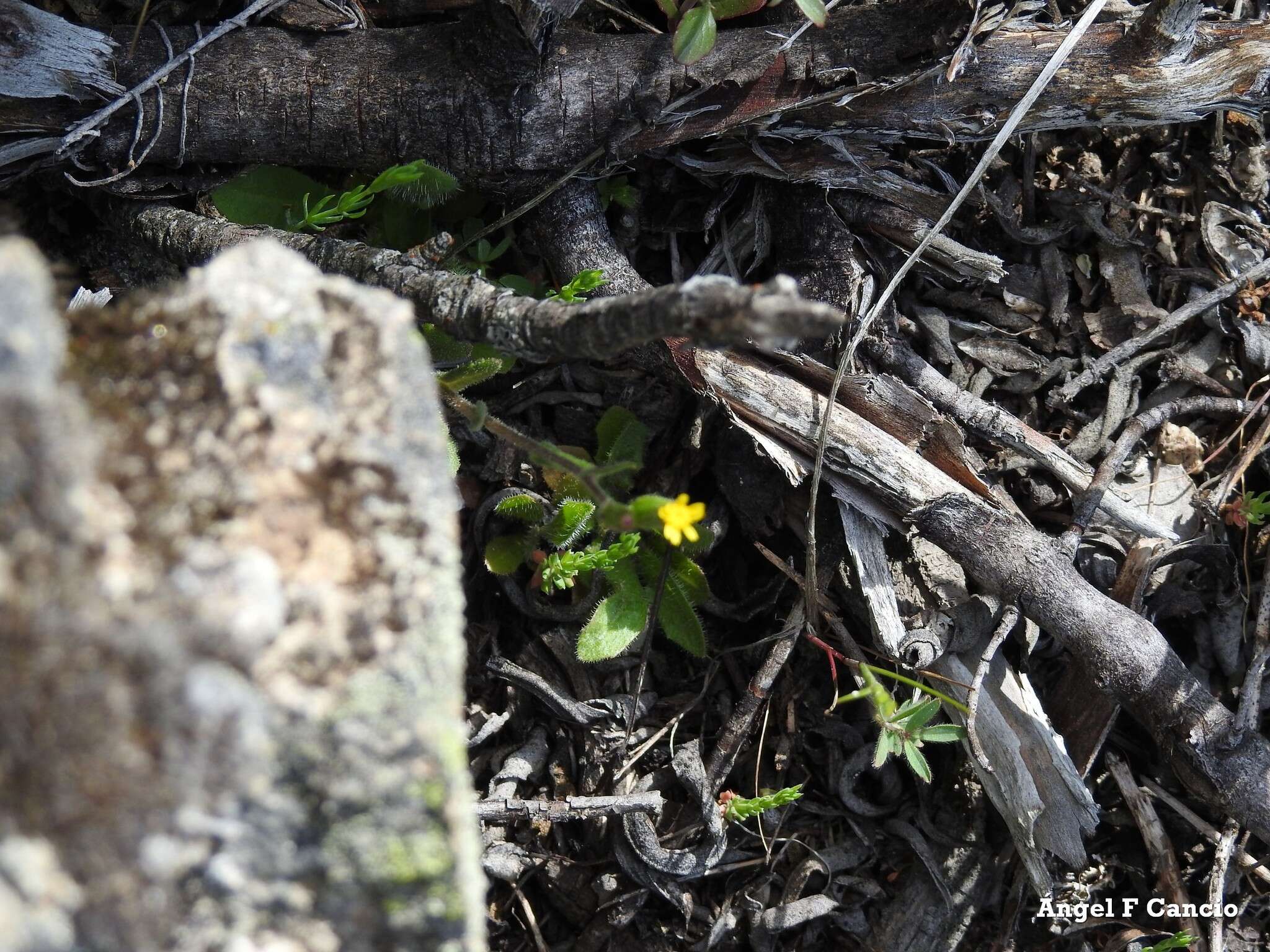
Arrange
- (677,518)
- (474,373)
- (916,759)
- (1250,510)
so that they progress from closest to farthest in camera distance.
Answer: (677,518), (474,373), (916,759), (1250,510)

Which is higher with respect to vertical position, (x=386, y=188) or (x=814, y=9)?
(x=814, y=9)

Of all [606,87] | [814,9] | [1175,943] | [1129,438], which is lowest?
[1175,943]

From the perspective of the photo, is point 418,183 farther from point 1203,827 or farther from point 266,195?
point 1203,827

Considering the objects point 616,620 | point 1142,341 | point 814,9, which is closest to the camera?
point 814,9

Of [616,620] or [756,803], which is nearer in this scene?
[756,803]

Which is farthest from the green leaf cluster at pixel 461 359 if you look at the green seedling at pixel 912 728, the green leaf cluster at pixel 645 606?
the green seedling at pixel 912 728

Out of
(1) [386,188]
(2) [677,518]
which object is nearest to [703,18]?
(1) [386,188]

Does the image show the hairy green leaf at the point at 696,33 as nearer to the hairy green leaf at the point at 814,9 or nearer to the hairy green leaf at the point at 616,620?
the hairy green leaf at the point at 814,9
